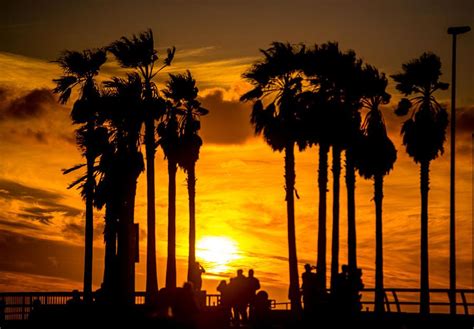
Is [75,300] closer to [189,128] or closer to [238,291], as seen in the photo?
[238,291]

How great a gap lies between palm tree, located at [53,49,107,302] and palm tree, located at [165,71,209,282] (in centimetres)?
477

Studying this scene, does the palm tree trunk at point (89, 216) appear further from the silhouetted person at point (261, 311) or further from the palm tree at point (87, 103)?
the silhouetted person at point (261, 311)

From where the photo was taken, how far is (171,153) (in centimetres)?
8244

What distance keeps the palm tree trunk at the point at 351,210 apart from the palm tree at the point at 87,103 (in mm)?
15488

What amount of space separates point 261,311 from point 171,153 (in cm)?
3098

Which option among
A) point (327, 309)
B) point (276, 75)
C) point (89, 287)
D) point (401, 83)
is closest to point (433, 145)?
point (401, 83)

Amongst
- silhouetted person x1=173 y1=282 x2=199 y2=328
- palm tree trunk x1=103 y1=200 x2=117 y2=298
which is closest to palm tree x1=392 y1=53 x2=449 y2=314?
palm tree trunk x1=103 y1=200 x2=117 y2=298

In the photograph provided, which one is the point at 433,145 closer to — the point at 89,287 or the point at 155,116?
the point at 155,116

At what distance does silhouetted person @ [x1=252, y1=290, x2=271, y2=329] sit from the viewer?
52312 millimetres

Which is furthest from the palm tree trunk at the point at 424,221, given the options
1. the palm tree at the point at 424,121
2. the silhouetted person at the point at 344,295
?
the silhouetted person at the point at 344,295

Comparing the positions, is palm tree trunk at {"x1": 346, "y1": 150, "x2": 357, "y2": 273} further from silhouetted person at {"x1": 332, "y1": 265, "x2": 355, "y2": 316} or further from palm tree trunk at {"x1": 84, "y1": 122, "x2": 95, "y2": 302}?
silhouetted person at {"x1": 332, "y1": 265, "x2": 355, "y2": 316}

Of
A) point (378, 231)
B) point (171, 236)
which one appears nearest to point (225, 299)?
point (171, 236)

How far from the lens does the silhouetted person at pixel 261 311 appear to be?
2060 inches

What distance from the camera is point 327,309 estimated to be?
50.0 m
